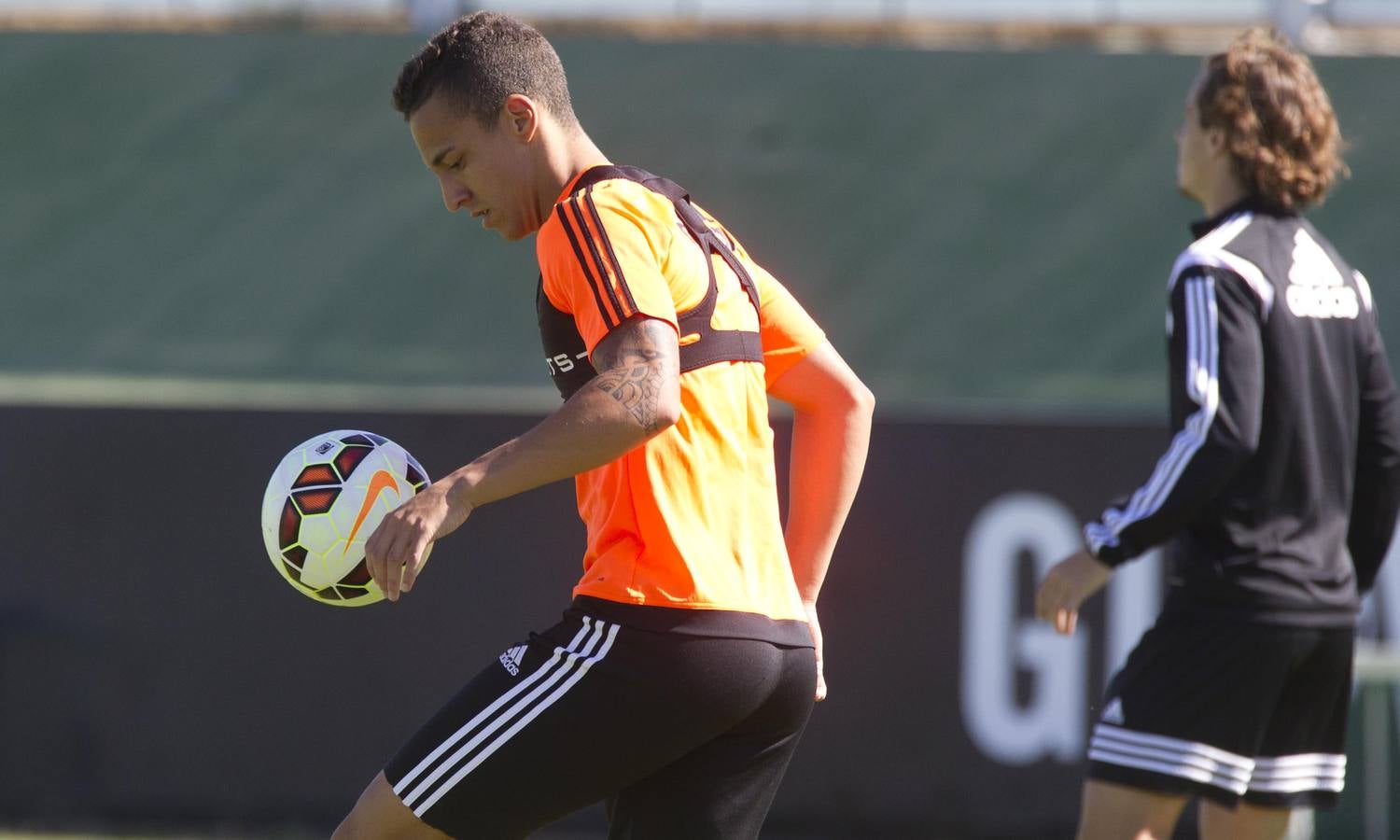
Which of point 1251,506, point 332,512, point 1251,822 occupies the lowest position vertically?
point 1251,822

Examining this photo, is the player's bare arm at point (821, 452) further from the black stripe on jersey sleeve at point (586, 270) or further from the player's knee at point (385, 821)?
the player's knee at point (385, 821)

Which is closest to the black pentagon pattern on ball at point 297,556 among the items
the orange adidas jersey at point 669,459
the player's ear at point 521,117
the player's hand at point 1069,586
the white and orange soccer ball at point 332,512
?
the white and orange soccer ball at point 332,512

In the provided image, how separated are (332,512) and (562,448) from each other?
67cm

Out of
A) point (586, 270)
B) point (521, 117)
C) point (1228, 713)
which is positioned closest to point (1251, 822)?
point (1228, 713)

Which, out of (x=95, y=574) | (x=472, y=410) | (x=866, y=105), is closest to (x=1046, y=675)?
(x=472, y=410)

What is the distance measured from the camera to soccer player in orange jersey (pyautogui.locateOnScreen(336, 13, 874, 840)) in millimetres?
2887

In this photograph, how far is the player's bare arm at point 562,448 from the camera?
2.76 metres

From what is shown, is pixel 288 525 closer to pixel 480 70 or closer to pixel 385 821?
pixel 385 821

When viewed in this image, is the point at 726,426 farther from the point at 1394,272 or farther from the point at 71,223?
the point at 71,223

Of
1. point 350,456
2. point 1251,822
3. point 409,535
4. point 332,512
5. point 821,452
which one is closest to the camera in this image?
point 409,535

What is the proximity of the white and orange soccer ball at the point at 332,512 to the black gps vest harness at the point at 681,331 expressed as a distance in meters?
0.42

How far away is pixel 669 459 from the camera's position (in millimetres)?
3004

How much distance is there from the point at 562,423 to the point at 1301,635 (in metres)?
2.01

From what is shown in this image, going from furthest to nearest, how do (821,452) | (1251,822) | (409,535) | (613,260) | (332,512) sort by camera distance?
(1251,822) < (821,452) < (332,512) < (613,260) < (409,535)
